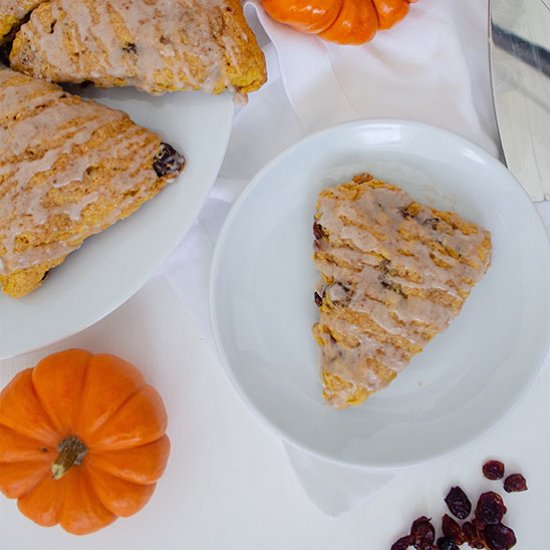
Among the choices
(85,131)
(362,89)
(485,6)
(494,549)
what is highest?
(485,6)

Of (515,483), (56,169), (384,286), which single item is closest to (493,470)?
(515,483)

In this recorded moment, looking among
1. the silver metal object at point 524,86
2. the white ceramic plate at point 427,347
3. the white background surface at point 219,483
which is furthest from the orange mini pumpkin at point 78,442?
the silver metal object at point 524,86

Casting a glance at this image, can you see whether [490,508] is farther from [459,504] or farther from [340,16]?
[340,16]

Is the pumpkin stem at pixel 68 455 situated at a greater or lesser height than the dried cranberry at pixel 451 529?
lesser

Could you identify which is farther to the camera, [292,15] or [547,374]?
[547,374]

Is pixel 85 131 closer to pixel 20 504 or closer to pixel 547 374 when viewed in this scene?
pixel 20 504

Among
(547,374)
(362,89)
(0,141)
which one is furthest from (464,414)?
(0,141)

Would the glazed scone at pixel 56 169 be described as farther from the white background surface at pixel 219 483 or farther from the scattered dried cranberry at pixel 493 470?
the scattered dried cranberry at pixel 493 470
